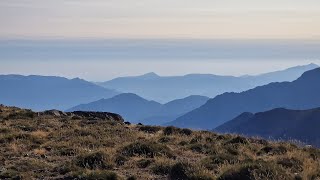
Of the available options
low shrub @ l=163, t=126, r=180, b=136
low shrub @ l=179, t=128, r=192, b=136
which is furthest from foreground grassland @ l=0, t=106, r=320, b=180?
low shrub @ l=163, t=126, r=180, b=136

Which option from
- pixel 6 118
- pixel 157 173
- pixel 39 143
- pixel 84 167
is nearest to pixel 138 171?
pixel 157 173

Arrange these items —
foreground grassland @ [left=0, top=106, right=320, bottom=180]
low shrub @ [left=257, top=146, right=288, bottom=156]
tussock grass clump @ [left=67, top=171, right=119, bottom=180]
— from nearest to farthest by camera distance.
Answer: tussock grass clump @ [left=67, top=171, right=119, bottom=180] → foreground grassland @ [left=0, top=106, right=320, bottom=180] → low shrub @ [left=257, top=146, right=288, bottom=156]

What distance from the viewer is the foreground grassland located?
48.2 ft

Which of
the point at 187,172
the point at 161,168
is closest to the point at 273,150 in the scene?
the point at 161,168

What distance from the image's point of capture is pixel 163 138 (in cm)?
2489

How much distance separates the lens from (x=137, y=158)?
1830 cm

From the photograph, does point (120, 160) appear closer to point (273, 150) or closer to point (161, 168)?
point (161, 168)

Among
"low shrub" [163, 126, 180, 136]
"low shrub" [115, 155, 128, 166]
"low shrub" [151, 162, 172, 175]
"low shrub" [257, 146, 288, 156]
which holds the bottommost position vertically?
"low shrub" [257, 146, 288, 156]

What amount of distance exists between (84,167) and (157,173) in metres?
2.50

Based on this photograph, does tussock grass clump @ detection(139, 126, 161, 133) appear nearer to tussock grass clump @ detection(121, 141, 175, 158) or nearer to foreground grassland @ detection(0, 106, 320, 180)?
foreground grassland @ detection(0, 106, 320, 180)

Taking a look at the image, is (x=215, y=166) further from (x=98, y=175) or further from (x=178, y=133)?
(x=178, y=133)

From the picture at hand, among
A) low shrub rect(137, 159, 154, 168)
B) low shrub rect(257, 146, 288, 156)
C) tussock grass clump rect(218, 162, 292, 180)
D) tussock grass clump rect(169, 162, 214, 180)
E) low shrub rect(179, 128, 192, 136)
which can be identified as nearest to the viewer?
tussock grass clump rect(218, 162, 292, 180)

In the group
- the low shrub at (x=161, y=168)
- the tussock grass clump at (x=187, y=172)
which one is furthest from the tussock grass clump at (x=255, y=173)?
the low shrub at (x=161, y=168)

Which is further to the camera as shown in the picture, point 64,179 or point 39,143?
point 39,143
